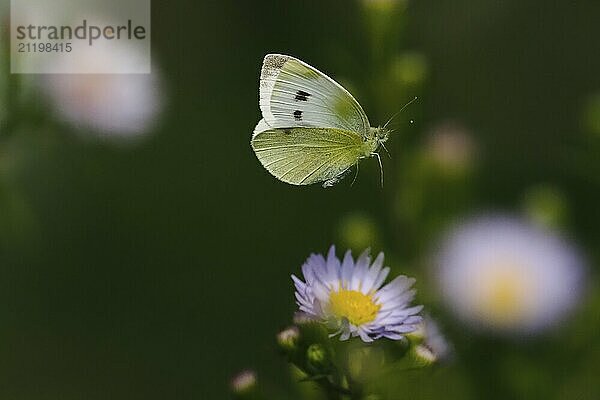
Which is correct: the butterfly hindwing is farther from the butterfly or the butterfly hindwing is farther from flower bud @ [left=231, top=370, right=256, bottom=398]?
flower bud @ [left=231, top=370, right=256, bottom=398]

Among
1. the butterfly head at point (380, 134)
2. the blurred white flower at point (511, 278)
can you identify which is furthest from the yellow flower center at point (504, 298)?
the butterfly head at point (380, 134)

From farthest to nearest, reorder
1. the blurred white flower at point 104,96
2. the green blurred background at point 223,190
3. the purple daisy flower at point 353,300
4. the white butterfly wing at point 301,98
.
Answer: the green blurred background at point 223,190, the blurred white flower at point 104,96, the white butterfly wing at point 301,98, the purple daisy flower at point 353,300

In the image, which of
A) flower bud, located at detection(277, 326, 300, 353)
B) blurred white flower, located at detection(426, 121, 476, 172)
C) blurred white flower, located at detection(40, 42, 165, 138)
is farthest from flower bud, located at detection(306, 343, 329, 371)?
blurred white flower, located at detection(40, 42, 165, 138)

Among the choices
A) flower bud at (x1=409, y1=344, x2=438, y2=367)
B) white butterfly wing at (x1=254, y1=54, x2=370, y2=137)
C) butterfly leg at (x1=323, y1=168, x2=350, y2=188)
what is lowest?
flower bud at (x1=409, y1=344, x2=438, y2=367)

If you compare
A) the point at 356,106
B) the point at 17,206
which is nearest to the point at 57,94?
the point at 17,206

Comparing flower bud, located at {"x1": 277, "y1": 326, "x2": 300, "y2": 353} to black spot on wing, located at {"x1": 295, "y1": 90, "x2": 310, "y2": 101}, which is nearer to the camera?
flower bud, located at {"x1": 277, "y1": 326, "x2": 300, "y2": 353}

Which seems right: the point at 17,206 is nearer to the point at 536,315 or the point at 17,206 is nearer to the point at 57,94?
the point at 57,94

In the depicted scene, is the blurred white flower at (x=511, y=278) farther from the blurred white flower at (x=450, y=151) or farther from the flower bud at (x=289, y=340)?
the flower bud at (x=289, y=340)
